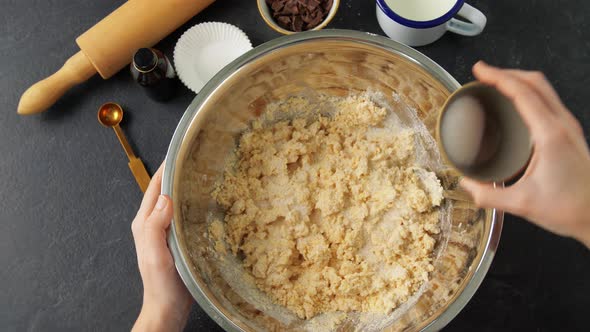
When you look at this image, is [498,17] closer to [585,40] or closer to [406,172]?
[585,40]

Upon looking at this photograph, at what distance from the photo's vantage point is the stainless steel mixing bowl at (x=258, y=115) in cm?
146

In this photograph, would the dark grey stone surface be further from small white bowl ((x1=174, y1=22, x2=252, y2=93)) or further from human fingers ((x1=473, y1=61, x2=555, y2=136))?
human fingers ((x1=473, y1=61, x2=555, y2=136))

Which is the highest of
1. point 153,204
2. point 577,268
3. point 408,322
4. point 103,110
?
point 103,110

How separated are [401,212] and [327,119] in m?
0.37

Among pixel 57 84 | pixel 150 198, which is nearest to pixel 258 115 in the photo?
pixel 150 198

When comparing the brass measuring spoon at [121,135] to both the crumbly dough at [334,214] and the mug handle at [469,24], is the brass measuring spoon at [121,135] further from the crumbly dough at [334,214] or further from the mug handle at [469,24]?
the mug handle at [469,24]

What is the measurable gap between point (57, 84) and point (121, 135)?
0.89 feet

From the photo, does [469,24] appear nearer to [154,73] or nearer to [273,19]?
[273,19]

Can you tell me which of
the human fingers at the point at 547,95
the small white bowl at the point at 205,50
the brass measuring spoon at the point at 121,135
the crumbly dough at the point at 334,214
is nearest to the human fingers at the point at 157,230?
the crumbly dough at the point at 334,214

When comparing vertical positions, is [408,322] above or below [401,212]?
below

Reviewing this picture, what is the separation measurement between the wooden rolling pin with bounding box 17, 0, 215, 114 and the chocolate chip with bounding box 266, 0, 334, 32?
0.24 m

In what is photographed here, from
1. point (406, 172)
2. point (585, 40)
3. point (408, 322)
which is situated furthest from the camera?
point (585, 40)

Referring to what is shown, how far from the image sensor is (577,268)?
1.76 m

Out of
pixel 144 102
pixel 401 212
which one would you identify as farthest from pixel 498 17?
pixel 144 102
